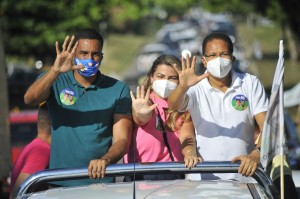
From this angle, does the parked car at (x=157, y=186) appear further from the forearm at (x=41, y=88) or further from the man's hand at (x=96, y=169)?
the forearm at (x=41, y=88)

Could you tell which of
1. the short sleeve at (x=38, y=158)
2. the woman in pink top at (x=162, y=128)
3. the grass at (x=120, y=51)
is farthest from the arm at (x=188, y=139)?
the grass at (x=120, y=51)

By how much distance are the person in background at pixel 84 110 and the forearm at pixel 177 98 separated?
0.27 metres

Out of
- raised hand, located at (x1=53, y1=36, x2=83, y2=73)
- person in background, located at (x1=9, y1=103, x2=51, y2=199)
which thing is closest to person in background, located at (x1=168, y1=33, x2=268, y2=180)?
raised hand, located at (x1=53, y1=36, x2=83, y2=73)

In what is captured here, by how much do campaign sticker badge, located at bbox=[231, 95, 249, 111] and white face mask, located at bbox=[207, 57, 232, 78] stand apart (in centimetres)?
17

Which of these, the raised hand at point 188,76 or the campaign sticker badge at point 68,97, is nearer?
the raised hand at point 188,76

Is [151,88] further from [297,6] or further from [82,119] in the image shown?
A: [297,6]

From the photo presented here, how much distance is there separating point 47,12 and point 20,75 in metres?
5.83

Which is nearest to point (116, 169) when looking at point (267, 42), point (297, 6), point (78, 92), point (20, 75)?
point (78, 92)

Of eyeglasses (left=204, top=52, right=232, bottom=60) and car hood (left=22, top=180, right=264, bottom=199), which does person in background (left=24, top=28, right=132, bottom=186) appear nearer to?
eyeglasses (left=204, top=52, right=232, bottom=60)

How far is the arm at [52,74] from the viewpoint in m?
5.36

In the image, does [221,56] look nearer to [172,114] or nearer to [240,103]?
[240,103]

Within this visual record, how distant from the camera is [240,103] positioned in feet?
19.1

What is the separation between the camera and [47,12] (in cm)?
3616

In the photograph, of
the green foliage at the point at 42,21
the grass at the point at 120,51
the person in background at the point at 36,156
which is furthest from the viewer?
the grass at the point at 120,51
